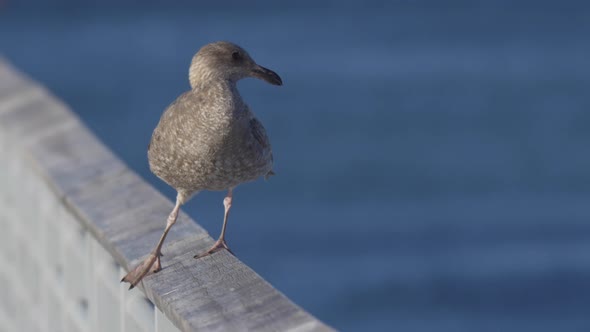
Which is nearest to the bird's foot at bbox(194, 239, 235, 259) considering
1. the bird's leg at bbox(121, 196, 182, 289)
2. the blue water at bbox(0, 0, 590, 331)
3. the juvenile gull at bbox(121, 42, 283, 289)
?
the juvenile gull at bbox(121, 42, 283, 289)

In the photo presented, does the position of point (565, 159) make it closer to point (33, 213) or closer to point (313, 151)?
point (313, 151)

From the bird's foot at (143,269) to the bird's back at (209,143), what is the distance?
0.30m

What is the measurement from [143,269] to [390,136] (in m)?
12.0

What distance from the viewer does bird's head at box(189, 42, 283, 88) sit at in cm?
383

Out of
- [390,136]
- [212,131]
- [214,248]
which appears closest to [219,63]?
[212,131]

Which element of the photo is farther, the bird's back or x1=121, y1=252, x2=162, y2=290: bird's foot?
x1=121, y1=252, x2=162, y2=290: bird's foot

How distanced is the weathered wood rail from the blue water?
4726mm

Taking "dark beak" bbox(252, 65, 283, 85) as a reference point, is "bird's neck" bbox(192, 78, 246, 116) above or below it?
below

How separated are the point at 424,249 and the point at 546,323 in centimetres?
189

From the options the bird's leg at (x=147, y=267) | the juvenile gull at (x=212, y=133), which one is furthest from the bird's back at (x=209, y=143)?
the bird's leg at (x=147, y=267)

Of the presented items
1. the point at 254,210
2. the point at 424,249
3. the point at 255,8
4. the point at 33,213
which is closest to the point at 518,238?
the point at 424,249

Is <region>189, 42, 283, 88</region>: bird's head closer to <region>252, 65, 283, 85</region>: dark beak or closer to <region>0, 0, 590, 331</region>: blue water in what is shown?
<region>252, 65, 283, 85</region>: dark beak

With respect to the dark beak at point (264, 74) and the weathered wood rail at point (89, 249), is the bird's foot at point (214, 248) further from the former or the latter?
the dark beak at point (264, 74)

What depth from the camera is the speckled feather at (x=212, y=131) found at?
3762 mm
